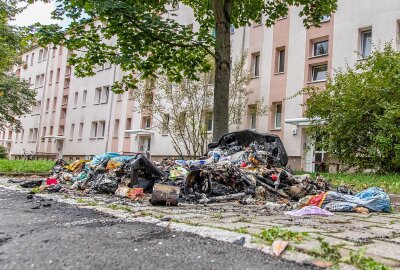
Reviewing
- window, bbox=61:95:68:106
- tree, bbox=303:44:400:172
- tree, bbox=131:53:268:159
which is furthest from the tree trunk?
window, bbox=61:95:68:106

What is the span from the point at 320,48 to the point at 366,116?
33.4 feet

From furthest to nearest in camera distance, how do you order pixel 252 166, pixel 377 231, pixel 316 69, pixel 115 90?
pixel 316 69
pixel 115 90
pixel 252 166
pixel 377 231

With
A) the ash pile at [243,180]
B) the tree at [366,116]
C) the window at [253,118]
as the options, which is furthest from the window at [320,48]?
the ash pile at [243,180]

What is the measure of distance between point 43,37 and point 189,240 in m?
9.47

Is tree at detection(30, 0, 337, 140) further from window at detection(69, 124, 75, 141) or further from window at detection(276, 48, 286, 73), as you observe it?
window at detection(69, 124, 75, 141)

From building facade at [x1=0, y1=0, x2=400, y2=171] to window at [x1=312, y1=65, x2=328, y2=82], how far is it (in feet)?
0.17

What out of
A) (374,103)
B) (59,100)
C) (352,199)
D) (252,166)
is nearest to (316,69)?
(374,103)

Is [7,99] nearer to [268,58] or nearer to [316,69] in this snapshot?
[268,58]

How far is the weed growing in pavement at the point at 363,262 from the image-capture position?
2.36m

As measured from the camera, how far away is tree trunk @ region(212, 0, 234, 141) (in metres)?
11.5

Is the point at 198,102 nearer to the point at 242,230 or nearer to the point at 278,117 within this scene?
the point at 278,117

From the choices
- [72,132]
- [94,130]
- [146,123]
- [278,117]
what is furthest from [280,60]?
[72,132]

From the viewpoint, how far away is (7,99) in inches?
1448

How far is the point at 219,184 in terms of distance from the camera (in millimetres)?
7602
